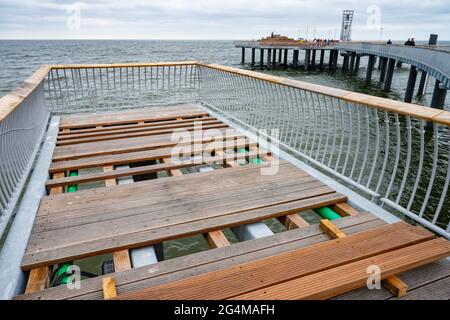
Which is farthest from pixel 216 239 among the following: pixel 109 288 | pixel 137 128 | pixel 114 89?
pixel 114 89

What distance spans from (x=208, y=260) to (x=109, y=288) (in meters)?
0.76

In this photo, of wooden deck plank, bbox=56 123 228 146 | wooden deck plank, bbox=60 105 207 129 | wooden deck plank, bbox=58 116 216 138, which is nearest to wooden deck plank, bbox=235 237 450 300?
wooden deck plank, bbox=56 123 228 146

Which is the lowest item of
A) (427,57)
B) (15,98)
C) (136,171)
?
(136,171)

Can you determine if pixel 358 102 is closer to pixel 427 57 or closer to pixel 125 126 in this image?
pixel 125 126

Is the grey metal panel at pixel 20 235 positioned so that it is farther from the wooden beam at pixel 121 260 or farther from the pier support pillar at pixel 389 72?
the pier support pillar at pixel 389 72

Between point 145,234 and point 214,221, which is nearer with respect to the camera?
point 145,234

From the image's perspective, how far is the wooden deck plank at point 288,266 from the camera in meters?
2.14

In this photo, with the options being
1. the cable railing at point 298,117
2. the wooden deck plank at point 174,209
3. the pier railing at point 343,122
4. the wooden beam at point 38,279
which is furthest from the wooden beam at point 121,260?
the pier railing at point 343,122

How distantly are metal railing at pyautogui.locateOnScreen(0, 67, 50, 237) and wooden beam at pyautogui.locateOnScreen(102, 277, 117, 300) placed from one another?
1.25m

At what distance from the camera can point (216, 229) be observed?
3.02m

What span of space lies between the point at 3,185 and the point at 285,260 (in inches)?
108

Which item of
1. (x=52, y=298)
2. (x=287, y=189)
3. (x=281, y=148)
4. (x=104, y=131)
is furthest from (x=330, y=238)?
(x=104, y=131)

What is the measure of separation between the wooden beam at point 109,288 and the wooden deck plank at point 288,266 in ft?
0.32

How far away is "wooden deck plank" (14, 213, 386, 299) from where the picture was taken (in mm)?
2236
